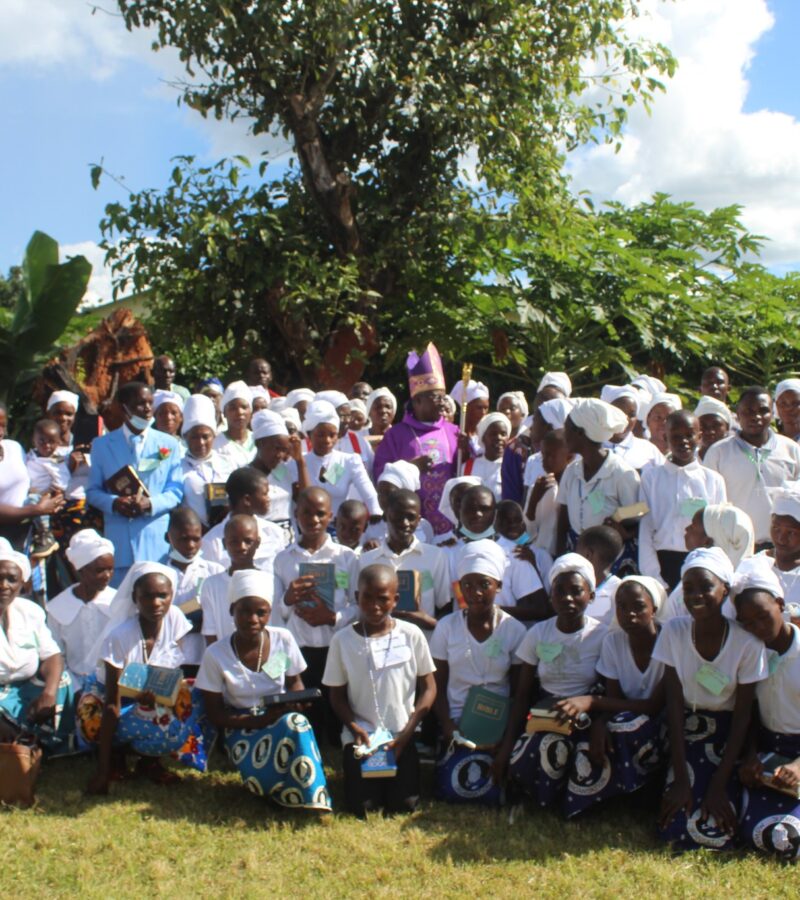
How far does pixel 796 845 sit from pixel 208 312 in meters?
8.71

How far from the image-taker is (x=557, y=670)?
15.9ft

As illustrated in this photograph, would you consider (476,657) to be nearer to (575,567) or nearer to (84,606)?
(575,567)

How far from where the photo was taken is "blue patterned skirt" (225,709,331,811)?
178 inches

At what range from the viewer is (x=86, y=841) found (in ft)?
13.9

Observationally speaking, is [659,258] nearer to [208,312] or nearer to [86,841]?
[208,312]

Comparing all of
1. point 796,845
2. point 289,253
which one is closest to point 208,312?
point 289,253

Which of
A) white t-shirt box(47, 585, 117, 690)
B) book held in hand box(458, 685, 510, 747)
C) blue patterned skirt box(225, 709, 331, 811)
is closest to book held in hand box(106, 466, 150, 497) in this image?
white t-shirt box(47, 585, 117, 690)

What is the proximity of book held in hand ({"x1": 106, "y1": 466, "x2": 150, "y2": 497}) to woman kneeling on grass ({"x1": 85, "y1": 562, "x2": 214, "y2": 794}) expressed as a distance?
101cm

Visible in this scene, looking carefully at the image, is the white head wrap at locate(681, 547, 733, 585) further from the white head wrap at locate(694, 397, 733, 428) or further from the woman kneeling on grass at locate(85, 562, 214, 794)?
Result: the woman kneeling on grass at locate(85, 562, 214, 794)

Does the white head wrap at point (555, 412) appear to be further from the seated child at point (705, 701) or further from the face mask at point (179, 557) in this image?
the face mask at point (179, 557)

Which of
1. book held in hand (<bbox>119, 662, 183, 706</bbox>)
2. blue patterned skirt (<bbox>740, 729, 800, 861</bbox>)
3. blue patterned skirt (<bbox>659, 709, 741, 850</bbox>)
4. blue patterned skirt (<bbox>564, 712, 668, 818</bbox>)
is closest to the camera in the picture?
blue patterned skirt (<bbox>740, 729, 800, 861</bbox>)

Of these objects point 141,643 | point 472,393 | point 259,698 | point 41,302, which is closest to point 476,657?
point 259,698

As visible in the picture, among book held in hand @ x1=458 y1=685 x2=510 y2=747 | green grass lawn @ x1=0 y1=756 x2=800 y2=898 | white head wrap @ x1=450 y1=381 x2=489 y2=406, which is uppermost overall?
white head wrap @ x1=450 y1=381 x2=489 y2=406

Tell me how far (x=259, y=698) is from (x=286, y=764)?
0.45 metres
